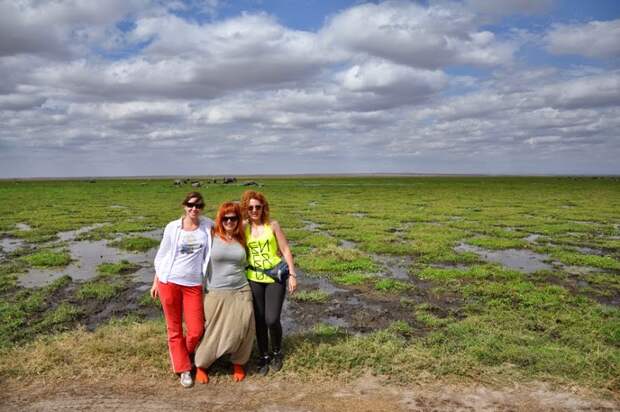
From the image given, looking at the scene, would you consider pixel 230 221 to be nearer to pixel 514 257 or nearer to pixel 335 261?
pixel 335 261

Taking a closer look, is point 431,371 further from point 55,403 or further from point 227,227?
point 55,403

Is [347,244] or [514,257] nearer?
[514,257]

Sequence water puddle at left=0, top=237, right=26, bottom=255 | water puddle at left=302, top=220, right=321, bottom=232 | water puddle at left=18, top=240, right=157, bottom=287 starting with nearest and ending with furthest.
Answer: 1. water puddle at left=18, top=240, right=157, bottom=287
2. water puddle at left=0, top=237, right=26, bottom=255
3. water puddle at left=302, top=220, right=321, bottom=232

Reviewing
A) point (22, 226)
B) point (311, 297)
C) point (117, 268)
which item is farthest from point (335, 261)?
point (22, 226)

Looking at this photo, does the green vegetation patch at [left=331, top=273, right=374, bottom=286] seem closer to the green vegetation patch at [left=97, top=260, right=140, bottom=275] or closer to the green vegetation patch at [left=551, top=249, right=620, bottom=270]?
the green vegetation patch at [left=97, top=260, right=140, bottom=275]

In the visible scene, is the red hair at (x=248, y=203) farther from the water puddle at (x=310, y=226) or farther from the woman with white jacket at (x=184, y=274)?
the water puddle at (x=310, y=226)

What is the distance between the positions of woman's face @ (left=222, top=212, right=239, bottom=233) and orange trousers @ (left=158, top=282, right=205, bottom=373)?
96 cm

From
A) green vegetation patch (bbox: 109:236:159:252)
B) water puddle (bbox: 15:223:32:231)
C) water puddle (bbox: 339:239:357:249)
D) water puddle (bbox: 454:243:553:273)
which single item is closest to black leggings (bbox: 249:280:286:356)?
water puddle (bbox: 454:243:553:273)

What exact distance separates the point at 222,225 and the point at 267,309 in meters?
1.38

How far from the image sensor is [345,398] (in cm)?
569

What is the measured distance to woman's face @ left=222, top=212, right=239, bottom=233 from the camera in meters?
5.91

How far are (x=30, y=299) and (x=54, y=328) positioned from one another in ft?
8.17

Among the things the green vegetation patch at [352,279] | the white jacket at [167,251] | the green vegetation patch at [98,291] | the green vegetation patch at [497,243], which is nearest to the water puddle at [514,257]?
the green vegetation patch at [497,243]

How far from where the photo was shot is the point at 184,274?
5887 mm
